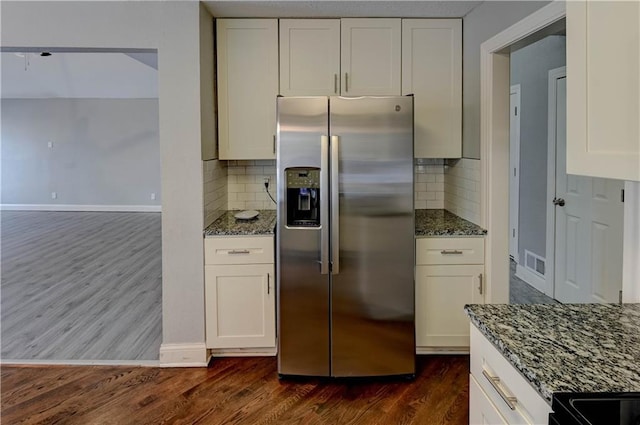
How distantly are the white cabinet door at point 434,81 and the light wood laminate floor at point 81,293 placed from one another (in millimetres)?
2430

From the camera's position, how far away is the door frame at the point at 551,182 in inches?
169

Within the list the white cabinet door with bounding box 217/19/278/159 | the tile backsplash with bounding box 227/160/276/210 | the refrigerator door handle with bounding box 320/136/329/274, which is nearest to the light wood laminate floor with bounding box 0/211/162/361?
the tile backsplash with bounding box 227/160/276/210

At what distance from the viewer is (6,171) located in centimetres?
1090

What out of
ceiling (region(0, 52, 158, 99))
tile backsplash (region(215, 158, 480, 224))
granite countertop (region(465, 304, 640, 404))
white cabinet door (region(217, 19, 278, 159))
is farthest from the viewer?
ceiling (region(0, 52, 158, 99))

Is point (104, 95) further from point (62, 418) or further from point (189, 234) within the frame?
point (62, 418)

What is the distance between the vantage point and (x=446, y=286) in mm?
3125

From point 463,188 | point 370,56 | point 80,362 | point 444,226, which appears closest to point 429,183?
point 463,188

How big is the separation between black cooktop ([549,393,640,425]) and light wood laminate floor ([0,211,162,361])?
286 centimetres

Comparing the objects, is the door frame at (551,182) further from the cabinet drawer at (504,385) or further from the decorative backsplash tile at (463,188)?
the cabinet drawer at (504,385)

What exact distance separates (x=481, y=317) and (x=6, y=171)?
12.1m

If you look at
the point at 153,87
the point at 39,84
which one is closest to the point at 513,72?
the point at 153,87

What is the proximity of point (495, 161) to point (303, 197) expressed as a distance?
121 centimetres

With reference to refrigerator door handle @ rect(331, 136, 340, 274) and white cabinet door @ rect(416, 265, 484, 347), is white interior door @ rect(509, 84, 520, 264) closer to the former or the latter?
white cabinet door @ rect(416, 265, 484, 347)

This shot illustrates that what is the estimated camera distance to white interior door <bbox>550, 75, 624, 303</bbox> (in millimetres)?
3518
